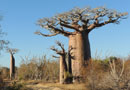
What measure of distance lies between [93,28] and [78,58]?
1.91 meters

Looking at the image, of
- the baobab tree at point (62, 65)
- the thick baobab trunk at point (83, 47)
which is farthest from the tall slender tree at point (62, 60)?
the thick baobab trunk at point (83, 47)

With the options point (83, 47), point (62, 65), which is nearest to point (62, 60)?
point (62, 65)

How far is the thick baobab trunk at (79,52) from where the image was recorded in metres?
11.0

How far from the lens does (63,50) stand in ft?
36.2

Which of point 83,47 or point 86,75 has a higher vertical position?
point 83,47

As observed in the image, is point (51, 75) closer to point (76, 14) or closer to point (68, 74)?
point (68, 74)

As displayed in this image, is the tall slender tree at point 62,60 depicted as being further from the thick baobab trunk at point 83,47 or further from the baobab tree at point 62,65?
the thick baobab trunk at point 83,47

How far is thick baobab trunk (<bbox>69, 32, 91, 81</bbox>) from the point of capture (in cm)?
1102

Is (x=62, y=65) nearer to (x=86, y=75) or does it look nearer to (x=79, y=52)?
(x=79, y=52)

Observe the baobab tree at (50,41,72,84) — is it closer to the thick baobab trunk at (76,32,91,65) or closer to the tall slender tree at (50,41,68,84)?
the tall slender tree at (50,41,68,84)

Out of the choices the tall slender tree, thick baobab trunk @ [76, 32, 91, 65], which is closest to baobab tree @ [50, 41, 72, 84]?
the tall slender tree

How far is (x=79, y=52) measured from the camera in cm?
1121

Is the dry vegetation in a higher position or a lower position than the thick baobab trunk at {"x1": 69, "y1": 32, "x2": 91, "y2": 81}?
lower

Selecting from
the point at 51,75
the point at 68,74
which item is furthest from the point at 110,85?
the point at 51,75
